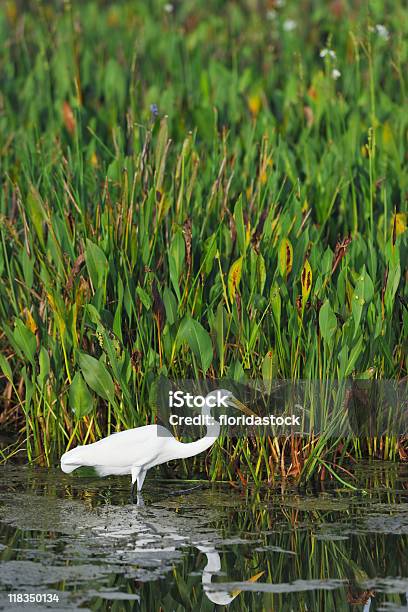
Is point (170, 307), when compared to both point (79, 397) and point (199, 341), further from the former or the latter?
point (79, 397)

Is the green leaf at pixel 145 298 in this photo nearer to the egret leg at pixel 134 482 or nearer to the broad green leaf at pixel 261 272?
the broad green leaf at pixel 261 272

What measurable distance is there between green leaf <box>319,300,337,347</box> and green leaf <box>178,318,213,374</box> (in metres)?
0.38

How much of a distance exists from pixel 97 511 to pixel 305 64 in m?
5.15

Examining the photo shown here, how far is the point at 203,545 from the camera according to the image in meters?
3.37

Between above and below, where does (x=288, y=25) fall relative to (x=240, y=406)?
above

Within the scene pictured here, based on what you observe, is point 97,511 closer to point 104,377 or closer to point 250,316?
point 104,377

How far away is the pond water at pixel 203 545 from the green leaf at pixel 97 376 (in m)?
0.29

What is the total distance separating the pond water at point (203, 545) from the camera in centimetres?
Result: 305

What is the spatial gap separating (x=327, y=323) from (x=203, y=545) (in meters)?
0.96

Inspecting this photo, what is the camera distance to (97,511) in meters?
3.69

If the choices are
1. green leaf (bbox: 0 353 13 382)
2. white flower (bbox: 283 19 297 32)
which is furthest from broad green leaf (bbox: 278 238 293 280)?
white flower (bbox: 283 19 297 32)

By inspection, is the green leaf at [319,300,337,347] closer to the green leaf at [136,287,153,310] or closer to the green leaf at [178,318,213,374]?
the green leaf at [178,318,213,374]

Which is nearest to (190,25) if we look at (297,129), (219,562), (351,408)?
(297,129)

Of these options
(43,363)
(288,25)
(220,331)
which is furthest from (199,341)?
(288,25)
